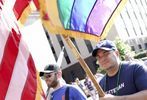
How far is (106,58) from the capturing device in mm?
4781

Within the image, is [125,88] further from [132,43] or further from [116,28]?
[132,43]

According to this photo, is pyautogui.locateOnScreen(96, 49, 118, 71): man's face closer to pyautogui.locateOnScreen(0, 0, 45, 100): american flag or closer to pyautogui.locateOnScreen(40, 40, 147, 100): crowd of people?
pyautogui.locateOnScreen(40, 40, 147, 100): crowd of people

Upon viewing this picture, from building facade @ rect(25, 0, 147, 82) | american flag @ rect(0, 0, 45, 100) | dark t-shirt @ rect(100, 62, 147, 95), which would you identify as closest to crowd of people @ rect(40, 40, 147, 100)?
dark t-shirt @ rect(100, 62, 147, 95)

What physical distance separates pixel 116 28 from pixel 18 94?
2331 inches

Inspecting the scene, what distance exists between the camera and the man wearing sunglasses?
19.6ft

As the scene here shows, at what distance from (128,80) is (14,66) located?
1.13 metres

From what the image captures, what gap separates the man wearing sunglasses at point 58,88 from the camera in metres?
5.98

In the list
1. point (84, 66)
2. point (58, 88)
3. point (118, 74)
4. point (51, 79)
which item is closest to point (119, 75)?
point (118, 74)

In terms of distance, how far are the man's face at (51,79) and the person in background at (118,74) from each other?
4.61ft

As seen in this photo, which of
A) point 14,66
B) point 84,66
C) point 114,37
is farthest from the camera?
point 114,37

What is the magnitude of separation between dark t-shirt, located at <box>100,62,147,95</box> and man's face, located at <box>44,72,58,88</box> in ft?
4.91

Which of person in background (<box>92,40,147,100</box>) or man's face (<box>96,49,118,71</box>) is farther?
man's face (<box>96,49,118,71</box>)

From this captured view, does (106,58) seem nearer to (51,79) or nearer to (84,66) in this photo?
(84,66)

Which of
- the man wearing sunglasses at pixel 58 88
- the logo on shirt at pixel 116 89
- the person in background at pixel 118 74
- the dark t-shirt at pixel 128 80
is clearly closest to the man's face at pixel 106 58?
the person in background at pixel 118 74
